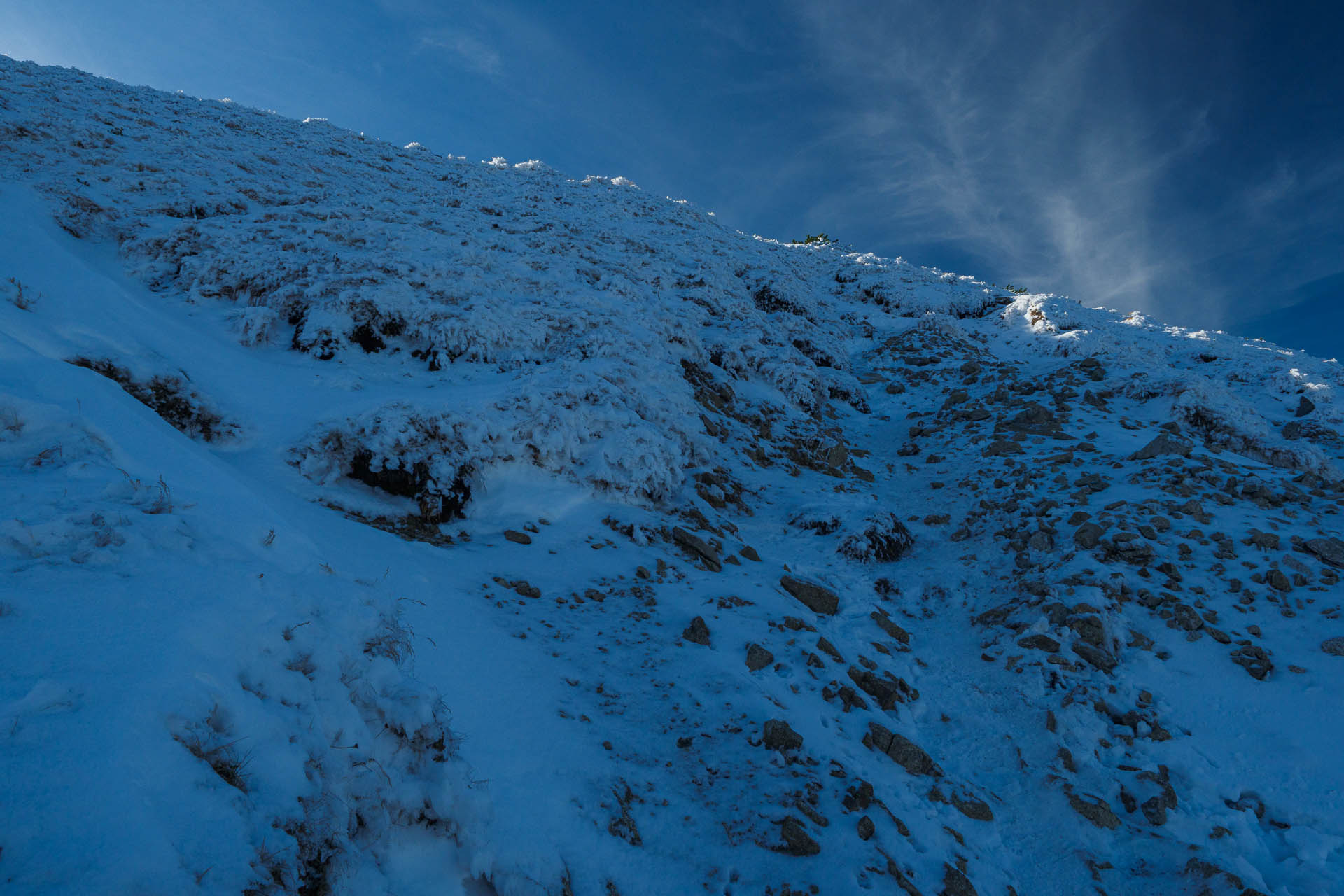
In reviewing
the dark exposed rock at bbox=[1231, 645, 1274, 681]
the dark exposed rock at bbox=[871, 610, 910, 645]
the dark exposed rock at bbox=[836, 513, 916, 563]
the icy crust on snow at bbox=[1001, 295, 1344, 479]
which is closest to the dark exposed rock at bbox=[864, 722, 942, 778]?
the dark exposed rock at bbox=[871, 610, 910, 645]

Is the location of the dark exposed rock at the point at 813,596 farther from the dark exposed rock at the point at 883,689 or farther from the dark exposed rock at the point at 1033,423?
the dark exposed rock at the point at 1033,423

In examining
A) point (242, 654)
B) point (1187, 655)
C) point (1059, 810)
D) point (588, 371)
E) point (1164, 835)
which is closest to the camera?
point (242, 654)

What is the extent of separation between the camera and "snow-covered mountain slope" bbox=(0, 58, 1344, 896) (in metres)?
3.11

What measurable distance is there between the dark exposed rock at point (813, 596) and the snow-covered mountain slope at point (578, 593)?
0.09 m

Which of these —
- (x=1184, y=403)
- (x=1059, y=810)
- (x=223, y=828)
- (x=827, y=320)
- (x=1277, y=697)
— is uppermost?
(x=827, y=320)

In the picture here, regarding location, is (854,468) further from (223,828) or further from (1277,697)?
(223,828)

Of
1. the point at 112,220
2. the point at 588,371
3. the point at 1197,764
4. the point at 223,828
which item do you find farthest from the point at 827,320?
the point at 223,828

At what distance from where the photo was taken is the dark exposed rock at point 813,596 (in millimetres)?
8938

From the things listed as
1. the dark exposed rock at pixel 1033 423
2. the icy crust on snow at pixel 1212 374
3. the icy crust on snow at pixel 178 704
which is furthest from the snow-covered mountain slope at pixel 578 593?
the icy crust on snow at pixel 1212 374

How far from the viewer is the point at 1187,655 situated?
24.6ft

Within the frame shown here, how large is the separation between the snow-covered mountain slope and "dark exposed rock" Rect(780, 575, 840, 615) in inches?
3.5

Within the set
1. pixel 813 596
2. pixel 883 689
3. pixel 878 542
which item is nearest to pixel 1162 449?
pixel 878 542

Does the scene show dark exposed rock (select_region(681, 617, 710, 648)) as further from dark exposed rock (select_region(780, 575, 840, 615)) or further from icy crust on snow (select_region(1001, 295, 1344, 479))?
icy crust on snow (select_region(1001, 295, 1344, 479))

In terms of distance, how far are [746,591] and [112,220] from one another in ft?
62.6
